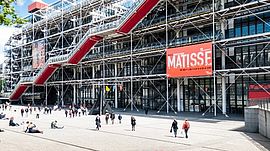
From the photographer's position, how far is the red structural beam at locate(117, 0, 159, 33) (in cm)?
3052

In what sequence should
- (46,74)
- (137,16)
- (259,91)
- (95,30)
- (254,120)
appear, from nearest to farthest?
(254,120) → (259,91) → (137,16) → (95,30) → (46,74)

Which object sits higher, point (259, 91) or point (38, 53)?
point (38, 53)

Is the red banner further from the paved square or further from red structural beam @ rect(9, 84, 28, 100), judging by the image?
red structural beam @ rect(9, 84, 28, 100)

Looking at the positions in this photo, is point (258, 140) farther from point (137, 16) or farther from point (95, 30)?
point (95, 30)

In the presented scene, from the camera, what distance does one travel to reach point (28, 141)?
15.1 metres

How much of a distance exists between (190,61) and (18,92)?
105 ft

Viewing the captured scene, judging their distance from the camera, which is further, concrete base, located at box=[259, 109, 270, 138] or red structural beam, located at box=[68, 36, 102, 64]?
red structural beam, located at box=[68, 36, 102, 64]

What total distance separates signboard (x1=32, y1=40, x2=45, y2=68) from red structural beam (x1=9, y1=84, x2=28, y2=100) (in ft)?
11.7

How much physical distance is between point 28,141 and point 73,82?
27173 millimetres

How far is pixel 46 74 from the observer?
143 ft

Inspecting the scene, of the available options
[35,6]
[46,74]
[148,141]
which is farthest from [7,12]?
[35,6]

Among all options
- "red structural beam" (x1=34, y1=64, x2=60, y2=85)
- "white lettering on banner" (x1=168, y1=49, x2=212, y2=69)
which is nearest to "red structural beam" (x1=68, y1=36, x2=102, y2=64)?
"red structural beam" (x1=34, y1=64, x2=60, y2=85)

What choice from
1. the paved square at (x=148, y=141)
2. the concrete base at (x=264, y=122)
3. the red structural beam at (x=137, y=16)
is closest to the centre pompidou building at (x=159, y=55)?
the red structural beam at (x=137, y=16)

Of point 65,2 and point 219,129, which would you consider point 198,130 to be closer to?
point 219,129
